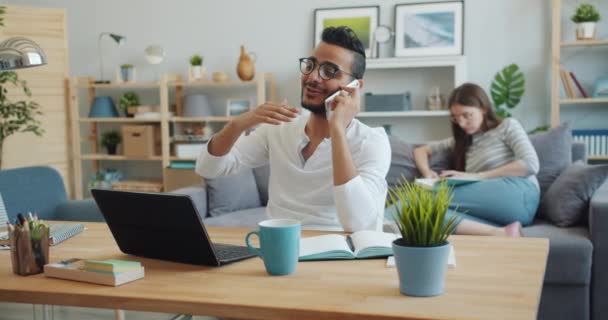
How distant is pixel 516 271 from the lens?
1126mm

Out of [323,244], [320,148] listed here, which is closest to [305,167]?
[320,148]

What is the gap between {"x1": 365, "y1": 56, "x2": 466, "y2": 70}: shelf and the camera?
14.3ft

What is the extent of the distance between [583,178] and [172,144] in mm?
3273

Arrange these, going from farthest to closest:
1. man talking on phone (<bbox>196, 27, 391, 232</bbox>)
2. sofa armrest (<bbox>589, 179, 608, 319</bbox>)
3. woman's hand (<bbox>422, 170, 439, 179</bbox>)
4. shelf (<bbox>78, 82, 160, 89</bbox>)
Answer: shelf (<bbox>78, 82, 160, 89</bbox>) → woman's hand (<bbox>422, 170, 439, 179</bbox>) → sofa armrest (<bbox>589, 179, 608, 319</bbox>) → man talking on phone (<bbox>196, 27, 391, 232</bbox>)

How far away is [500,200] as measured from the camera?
2885 millimetres

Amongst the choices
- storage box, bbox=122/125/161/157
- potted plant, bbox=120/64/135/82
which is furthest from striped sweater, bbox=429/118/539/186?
potted plant, bbox=120/64/135/82

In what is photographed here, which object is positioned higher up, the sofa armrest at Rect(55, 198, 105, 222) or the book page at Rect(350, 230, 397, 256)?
the book page at Rect(350, 230, 397, 256)

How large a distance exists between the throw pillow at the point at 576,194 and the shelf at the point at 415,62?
5.37 ft

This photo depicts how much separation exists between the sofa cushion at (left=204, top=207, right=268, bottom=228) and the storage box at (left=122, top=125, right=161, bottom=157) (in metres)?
1.98

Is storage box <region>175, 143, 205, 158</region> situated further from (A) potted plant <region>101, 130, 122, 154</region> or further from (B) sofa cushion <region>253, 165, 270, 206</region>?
(B) sofa cushion <region>253, 165, 270, 206</region>

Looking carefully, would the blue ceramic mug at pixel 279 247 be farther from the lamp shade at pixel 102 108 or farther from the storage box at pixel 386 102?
the lamp shade at pixel 102 108

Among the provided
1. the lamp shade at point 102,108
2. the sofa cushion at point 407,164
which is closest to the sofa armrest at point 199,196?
the sofa cushion at point 407,164

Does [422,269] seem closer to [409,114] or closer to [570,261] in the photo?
[570,261]

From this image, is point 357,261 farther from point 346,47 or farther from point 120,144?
point 120,144
